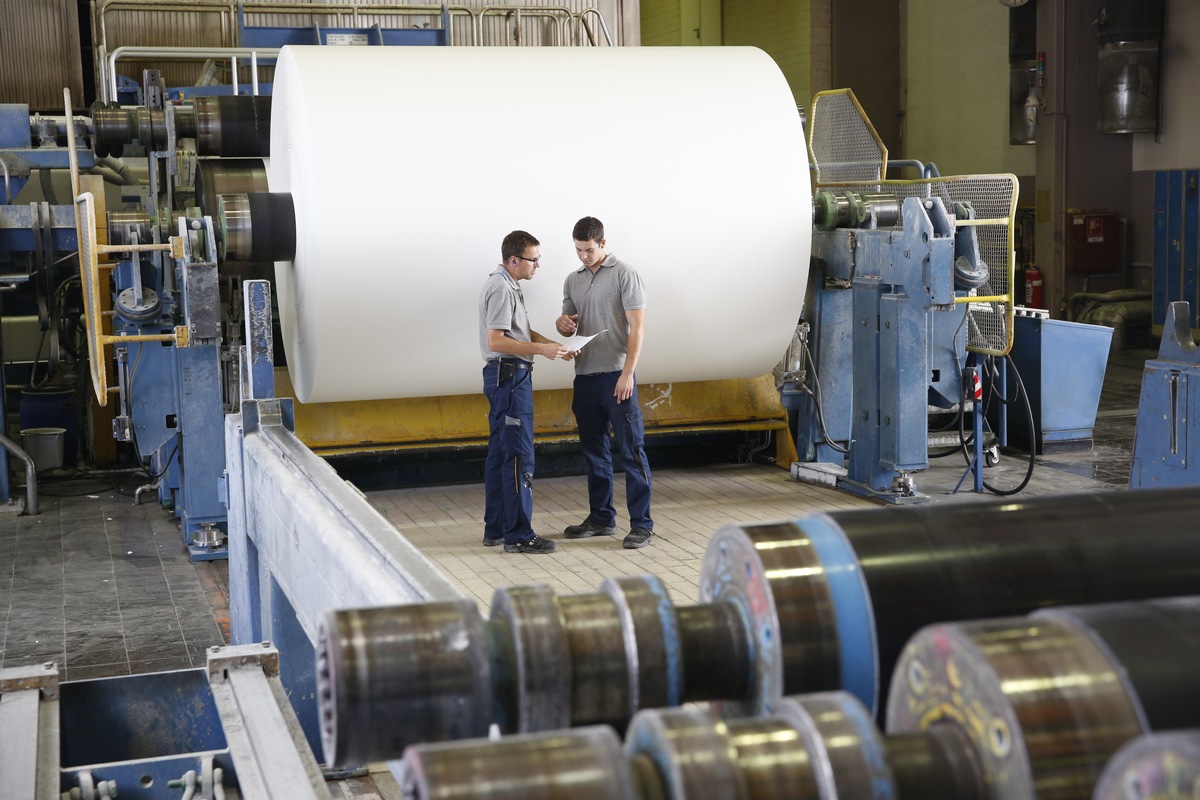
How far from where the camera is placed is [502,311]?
5.93 m

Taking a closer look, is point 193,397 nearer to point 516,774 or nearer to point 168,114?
point 168,114

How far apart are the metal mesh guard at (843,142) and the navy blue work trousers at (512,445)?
3565 millimetres

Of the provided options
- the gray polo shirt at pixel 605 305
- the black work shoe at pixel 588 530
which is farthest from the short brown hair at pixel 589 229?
the black work shoe at pixel 588 530

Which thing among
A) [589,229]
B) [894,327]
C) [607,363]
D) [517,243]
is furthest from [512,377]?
[894,327]

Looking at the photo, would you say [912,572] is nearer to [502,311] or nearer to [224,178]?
[502,311]

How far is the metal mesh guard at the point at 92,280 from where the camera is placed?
595cm

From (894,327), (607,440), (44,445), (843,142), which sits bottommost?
(44,445)

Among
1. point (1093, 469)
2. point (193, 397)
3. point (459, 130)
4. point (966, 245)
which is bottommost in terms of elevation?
point (1093, 469)

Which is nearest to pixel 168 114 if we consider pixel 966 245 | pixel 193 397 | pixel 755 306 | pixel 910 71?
pixel 193 397

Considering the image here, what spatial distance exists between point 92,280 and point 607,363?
91.9 inches

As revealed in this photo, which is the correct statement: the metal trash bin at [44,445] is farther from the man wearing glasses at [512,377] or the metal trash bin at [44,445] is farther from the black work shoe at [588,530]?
the black work shoe at [588,530]

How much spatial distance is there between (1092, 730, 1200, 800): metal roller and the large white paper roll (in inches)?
223

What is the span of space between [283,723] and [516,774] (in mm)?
2103

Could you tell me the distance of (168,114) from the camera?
23.4 ft
